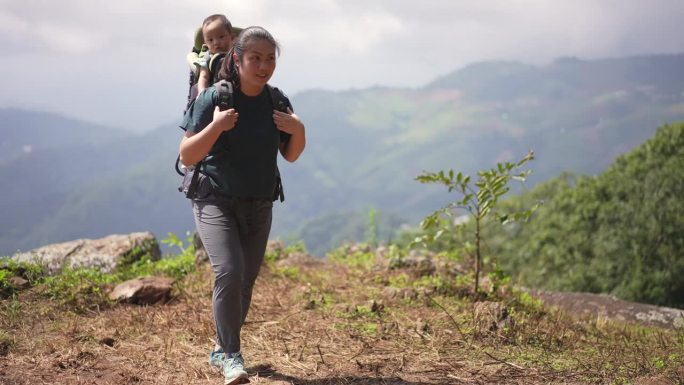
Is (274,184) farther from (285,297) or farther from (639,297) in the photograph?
(639,297)

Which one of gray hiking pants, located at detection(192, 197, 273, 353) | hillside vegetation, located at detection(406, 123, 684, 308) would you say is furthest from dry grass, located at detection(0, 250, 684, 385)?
→ hillside vegetation, located at detection(406, 123, 684, 308)

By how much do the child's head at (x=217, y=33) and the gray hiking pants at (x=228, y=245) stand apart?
3.78ft

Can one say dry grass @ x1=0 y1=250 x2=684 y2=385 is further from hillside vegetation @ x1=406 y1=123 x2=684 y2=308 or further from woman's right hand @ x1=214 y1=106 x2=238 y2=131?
hillside vegetation @ x1=406 y1=123 x2=684 y2=308

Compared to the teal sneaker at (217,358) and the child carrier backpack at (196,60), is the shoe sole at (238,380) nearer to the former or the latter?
the teal sneaker at (217,358)

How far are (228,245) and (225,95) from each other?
2.99 feet

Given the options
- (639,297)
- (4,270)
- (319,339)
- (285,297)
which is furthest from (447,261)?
(639,297)

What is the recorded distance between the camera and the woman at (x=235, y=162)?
3.70m

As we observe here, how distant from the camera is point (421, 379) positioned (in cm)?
414

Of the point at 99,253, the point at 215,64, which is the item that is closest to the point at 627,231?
the point at 99,253

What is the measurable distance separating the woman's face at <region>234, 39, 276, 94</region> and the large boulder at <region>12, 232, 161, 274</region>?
15.0 ft

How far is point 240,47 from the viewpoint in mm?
3721

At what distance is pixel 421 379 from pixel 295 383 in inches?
33.6

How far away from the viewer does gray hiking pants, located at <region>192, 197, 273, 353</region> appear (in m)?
3.74

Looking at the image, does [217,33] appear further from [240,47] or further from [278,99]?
[278,99]
